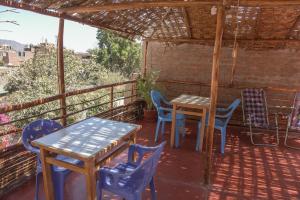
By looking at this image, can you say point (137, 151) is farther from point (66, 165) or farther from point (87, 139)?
point (66, 165)

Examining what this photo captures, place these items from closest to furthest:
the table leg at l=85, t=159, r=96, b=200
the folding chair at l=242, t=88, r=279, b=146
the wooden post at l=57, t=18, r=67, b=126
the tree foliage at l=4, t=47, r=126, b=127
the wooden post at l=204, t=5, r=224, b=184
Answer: the table leg at l=85, t=159, r=96, b=200 < the wooden post at l=204, t=5, r=224, b=184 < the wooden post at l=57, t=18, r=67, b=126 < the folding chair at l=242, t=88, r=279, b=146 < the tree foliage at l=4, t=47, r=126, b=127

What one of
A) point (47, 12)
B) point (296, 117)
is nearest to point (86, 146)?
point (47, 12)

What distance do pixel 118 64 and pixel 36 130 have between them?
57.6 ft

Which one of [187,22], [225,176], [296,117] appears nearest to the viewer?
[225,176]

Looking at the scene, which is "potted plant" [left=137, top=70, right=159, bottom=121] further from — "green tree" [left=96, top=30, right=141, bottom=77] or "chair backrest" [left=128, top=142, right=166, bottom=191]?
"green tree" [left=96, top=30, right=141, bottom=77]

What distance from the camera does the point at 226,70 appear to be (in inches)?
242

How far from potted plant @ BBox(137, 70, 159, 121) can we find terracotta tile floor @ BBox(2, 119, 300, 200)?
4.26 feet

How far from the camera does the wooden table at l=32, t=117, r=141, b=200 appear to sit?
205cm

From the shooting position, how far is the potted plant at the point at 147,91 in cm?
579

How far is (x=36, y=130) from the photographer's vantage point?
2.67 m

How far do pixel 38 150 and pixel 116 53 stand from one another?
1770 cm

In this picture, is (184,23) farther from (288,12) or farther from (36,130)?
(36,130)

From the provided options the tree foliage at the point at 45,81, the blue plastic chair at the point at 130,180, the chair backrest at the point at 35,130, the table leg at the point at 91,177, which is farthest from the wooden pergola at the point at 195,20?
the tree foliage at the point at 45,81

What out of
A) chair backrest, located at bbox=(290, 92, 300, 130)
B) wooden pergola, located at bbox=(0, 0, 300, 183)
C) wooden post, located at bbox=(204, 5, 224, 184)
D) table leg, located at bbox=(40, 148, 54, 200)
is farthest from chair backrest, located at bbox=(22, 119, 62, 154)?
chair backrest, located at bbox=(290, 92, 300, 130)
